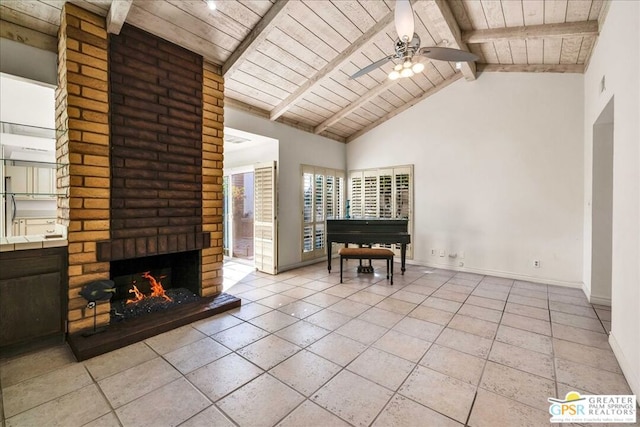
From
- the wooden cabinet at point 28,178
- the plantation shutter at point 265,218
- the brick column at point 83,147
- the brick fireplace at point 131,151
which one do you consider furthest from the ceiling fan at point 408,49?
the wooden cabinet at point 28,178

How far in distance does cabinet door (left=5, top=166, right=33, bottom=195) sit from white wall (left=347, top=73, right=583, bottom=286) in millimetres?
5361

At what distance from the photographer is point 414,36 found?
2.31 meters

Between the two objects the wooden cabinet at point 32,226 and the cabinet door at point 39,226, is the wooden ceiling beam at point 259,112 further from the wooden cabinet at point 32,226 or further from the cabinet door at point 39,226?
the cabinet door at point 39,226

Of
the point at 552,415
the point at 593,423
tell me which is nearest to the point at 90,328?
the point at 552,415

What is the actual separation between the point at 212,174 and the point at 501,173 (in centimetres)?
442

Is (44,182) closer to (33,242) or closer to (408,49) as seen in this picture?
(33,242)

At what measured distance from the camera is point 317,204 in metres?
5.75

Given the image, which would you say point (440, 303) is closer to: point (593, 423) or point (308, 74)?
point (593, 423)

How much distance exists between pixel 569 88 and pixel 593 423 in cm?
436

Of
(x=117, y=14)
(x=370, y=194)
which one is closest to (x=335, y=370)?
(x=117, y=14)

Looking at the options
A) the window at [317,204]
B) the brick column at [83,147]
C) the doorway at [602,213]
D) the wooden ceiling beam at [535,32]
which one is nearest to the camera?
the brick column at [83,147]

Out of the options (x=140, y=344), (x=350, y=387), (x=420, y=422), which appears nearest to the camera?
(x=420, y=422)

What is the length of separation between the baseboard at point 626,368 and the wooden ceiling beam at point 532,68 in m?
3.63

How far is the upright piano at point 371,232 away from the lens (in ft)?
14.9
